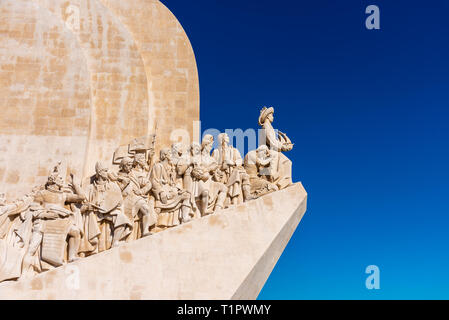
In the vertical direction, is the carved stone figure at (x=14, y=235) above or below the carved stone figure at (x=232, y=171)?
below

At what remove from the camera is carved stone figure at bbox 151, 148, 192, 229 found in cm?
840

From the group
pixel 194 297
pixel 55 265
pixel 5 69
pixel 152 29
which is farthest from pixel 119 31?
pixel 194 297

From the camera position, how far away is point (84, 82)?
34.4 ft

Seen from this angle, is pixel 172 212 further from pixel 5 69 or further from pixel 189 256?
pixel 5 69

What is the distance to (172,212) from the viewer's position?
848 centimetres

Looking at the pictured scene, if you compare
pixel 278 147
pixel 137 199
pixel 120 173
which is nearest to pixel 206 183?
pixel 137 199

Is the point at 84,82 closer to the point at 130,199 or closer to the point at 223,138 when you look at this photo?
the point at 223,138

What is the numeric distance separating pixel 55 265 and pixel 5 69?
488 centimetres

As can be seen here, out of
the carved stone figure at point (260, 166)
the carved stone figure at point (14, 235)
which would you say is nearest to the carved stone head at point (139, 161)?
the carved stone figure at point (14, 235)

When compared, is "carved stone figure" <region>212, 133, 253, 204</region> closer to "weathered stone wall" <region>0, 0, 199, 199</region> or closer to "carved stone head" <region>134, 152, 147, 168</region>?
"carved stone head" <region>134, 152, 147, 168</region>

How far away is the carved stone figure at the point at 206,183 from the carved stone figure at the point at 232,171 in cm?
13

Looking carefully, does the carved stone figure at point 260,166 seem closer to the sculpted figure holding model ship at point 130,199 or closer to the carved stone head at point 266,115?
the sculpted figure holding model ship at point 130,199

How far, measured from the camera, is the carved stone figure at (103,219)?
8.03 metres

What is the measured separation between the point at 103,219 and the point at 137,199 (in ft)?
2.07
